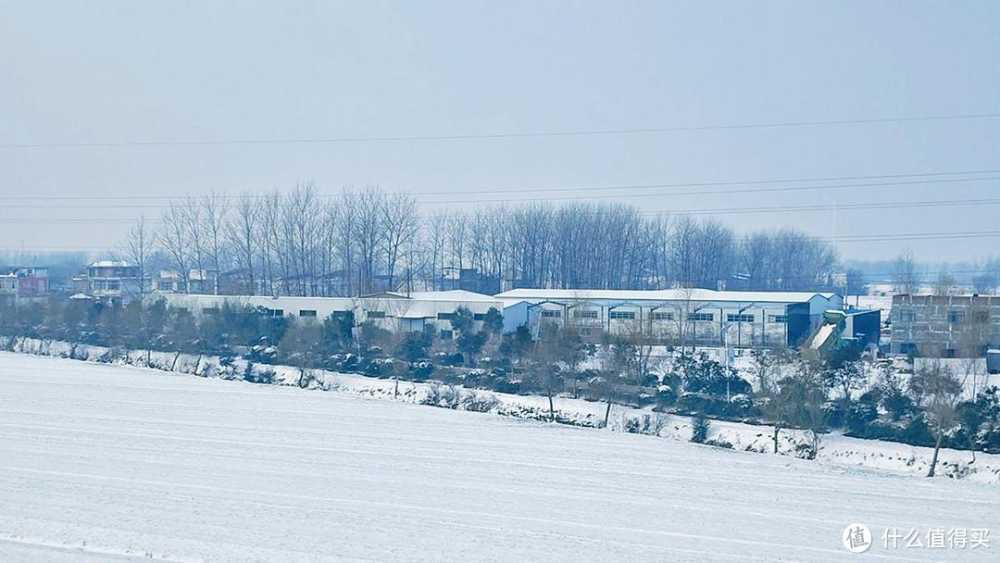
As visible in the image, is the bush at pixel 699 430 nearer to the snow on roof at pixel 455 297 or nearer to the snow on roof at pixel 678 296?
the snow on roof at pixel 678 296

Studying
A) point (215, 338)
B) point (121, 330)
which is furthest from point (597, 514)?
point (121, 330)

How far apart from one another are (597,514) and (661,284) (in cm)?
2621

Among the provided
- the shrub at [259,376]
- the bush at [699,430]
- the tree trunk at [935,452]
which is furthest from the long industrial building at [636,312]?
the tree trunk at [935,452]

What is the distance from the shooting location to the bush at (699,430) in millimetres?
12258

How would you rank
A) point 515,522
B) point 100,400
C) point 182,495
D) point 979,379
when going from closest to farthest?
point 515,522 → point 182,495 → point 100,400 → point 979,379

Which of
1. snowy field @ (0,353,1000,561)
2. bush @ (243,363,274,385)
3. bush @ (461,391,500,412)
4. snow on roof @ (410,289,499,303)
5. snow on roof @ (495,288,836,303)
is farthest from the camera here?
snow on roof @ (410,289,499,303)

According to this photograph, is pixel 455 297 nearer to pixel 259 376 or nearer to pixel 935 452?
pixel 259 376

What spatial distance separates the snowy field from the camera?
23.8ft

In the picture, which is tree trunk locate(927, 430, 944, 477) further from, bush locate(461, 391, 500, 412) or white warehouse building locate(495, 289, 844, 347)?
white warehouse building locate(495, 289, 844, 347)

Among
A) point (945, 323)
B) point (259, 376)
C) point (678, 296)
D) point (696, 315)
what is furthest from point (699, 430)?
point (678, 296)

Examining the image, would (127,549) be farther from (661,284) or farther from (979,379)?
(661,284)

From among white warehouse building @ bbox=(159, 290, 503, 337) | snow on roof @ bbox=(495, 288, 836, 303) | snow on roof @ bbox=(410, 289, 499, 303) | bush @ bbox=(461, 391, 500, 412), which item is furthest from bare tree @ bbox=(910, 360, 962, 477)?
snow on roof @ bbox=(410, 289, 499, 303)

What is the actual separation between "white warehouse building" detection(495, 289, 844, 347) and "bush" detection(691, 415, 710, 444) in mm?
6522

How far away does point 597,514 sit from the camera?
828 cm
